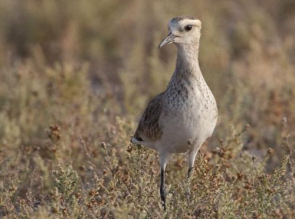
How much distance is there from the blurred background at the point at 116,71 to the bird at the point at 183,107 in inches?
29.7

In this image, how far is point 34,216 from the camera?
4066 millimetres

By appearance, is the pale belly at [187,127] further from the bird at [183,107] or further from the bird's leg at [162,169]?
the bird's leg at [162,169]

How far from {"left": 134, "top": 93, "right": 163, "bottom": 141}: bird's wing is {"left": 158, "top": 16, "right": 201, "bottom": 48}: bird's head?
0.42m

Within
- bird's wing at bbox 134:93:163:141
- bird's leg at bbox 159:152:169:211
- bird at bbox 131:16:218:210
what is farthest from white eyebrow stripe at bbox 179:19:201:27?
bird's leg at bbox 159:152:169:211

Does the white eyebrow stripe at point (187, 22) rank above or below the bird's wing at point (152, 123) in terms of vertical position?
above

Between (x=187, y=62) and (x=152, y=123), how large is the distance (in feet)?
1.59

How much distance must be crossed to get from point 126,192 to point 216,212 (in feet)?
2.03

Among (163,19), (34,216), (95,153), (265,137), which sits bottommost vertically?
Result: (34,216)

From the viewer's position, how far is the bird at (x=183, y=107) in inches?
189

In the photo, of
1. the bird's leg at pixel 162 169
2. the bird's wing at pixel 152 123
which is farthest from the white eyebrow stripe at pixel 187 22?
the bird's leg at pixel 162 169

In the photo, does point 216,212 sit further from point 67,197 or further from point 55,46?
point 55,46

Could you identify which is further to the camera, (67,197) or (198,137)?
(198,137)

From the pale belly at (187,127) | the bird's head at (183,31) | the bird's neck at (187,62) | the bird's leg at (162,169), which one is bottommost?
the bird's leg at (162,169)

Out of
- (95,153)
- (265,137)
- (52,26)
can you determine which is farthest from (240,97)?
(52,26)
